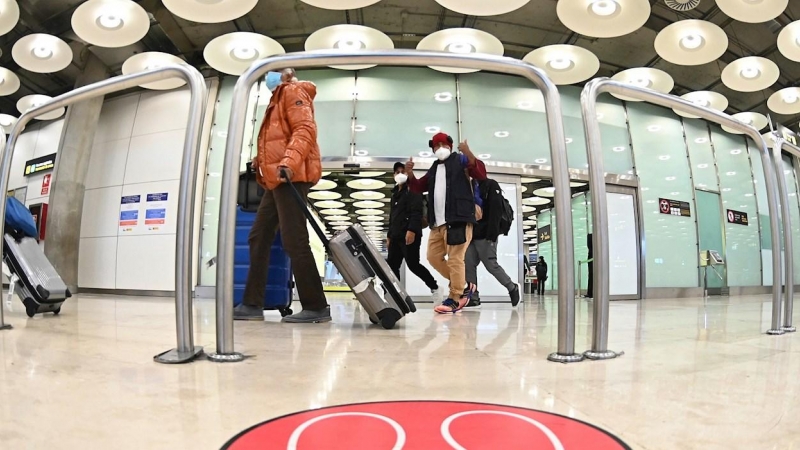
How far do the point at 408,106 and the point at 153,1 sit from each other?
453 cm

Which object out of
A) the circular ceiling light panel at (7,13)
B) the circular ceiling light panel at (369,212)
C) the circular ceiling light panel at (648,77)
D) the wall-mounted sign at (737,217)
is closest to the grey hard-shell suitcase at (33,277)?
the circular ceiling light panel at (7,13)

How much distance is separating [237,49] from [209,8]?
1102mm

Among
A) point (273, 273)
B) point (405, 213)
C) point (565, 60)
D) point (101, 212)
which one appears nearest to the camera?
point (273, 273)

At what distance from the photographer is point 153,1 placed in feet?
24.7

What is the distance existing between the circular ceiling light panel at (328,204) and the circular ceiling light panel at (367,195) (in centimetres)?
108

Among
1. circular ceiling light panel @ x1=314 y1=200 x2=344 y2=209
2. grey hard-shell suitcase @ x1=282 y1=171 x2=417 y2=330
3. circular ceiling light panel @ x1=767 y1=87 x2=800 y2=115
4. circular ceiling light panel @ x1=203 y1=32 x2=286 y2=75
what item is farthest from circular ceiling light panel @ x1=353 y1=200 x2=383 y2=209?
grey hard-shell suitcase @ x1=282 y1=171 x2=417 y2=330

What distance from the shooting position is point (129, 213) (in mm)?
9016

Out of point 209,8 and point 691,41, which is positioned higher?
point 209,8

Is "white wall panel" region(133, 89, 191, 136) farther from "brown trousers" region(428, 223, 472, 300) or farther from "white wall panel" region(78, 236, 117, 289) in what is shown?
"brown trousers" region(428, 223, 472, 300)

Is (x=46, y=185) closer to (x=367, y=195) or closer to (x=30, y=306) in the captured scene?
(x=367, y=195)

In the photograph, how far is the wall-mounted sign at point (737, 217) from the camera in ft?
34.8

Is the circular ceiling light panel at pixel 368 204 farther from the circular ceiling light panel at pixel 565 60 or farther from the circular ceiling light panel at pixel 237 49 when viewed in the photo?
the circular ceiling light panel at pixel 565 60

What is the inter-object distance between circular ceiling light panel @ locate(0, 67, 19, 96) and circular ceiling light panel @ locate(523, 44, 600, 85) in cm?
922

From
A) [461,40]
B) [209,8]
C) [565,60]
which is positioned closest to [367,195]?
[461,40]
